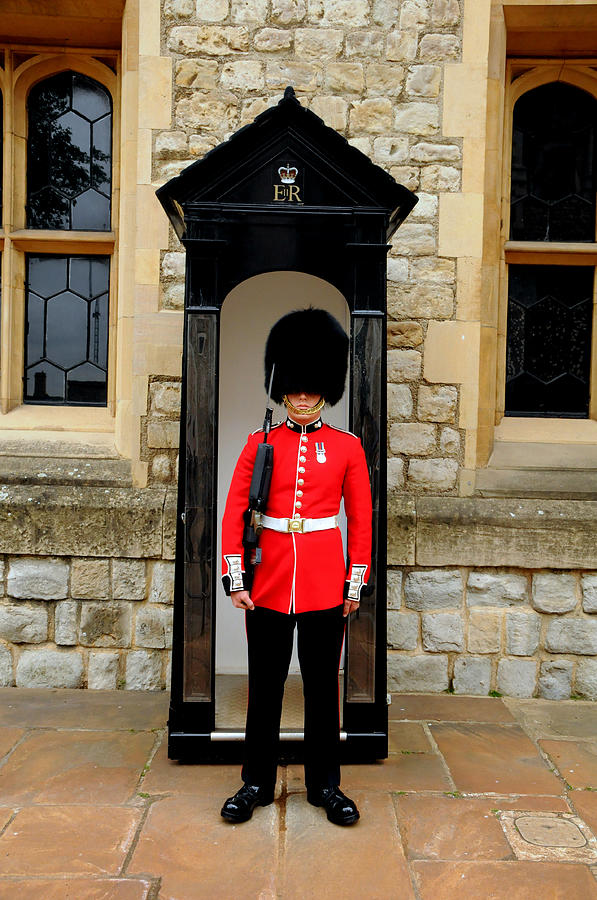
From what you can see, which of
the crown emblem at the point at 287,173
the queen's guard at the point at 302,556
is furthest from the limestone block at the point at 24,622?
the crown emblem at the point at 287,173

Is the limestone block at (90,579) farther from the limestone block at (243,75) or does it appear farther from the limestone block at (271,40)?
the limestone block at (271,40)

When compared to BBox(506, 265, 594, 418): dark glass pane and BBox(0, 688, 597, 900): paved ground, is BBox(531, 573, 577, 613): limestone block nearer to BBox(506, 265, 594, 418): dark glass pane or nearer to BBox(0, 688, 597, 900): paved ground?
BBox(0, 688, 597, 900): paved ground

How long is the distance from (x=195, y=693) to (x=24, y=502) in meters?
1.39

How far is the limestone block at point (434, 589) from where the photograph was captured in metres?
3.76

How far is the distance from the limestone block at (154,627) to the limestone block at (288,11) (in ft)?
9.31

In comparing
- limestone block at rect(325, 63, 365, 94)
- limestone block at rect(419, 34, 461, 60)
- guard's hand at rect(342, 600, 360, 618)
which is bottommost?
guard's hand at rect(342, 600, 360, 618)

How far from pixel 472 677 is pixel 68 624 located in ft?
6.38

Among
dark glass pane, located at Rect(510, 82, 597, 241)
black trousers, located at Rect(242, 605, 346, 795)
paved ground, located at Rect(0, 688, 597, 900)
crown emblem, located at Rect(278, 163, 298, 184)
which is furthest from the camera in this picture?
dark glass pane, located at Rect(510, 82, 597, 241)

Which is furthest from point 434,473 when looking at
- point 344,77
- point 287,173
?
point 344,77

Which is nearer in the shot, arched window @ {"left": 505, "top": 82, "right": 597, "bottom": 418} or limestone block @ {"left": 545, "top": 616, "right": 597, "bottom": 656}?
limestone block @ {"left": 545, "top": 616, "right": 597, "bottom": 656}

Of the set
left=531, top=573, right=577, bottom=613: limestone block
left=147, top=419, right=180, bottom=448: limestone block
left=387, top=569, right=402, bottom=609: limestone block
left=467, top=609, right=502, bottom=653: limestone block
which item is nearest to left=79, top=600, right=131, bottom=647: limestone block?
left=147, top=419, right=180, bottom=448: limestone block

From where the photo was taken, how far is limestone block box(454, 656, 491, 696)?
3.78 m

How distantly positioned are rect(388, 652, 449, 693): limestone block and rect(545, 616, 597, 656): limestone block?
0.51 meters

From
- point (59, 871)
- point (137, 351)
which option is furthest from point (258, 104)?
point (59, 871)
